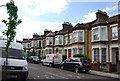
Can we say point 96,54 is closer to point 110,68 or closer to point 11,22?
point 110,68

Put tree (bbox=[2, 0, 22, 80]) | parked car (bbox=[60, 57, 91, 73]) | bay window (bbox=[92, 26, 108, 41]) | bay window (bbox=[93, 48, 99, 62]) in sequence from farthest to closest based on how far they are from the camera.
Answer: bay window (bbox=[93, 48, 99, 62])
bay window (bbox=[92, 26, 108, 41])
parked car (bbox=[60, 57, 91, 73])
tree (bbox=[2, 0, 22, 80])

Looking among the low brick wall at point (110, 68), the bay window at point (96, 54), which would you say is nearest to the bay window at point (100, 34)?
the bay window at point (96, 54)

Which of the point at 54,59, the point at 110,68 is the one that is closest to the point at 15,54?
the point at 110,68

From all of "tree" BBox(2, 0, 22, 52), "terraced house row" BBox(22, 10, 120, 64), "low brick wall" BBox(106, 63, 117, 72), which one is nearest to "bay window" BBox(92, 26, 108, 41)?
"terraced house row" BBox(22, 10, 120, 64)

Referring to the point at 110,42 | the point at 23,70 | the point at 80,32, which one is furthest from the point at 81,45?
the point at 23,70

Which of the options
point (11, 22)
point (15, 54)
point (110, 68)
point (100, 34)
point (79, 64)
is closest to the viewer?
point (11, 22)

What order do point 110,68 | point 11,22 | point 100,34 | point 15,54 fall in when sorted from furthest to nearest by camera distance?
1. point 100,34
2. point 110,68
3. point 15,54
4. point 11,22

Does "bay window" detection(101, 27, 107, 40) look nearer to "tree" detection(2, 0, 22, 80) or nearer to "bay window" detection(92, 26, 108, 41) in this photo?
"bay window" detection(92, 26, 108, 41)

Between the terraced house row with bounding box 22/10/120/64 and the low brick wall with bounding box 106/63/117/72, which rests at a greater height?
the terraced house row with bounding box 22/10/120/64

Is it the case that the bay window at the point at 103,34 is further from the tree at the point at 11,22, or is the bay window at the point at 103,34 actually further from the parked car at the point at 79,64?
the tree at the point at 11,22

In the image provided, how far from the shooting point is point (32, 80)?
11688mm

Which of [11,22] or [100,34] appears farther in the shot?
[100,34]

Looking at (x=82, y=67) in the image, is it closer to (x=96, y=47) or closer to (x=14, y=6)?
(x=96, y=47)

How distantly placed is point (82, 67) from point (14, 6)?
1192 cm
